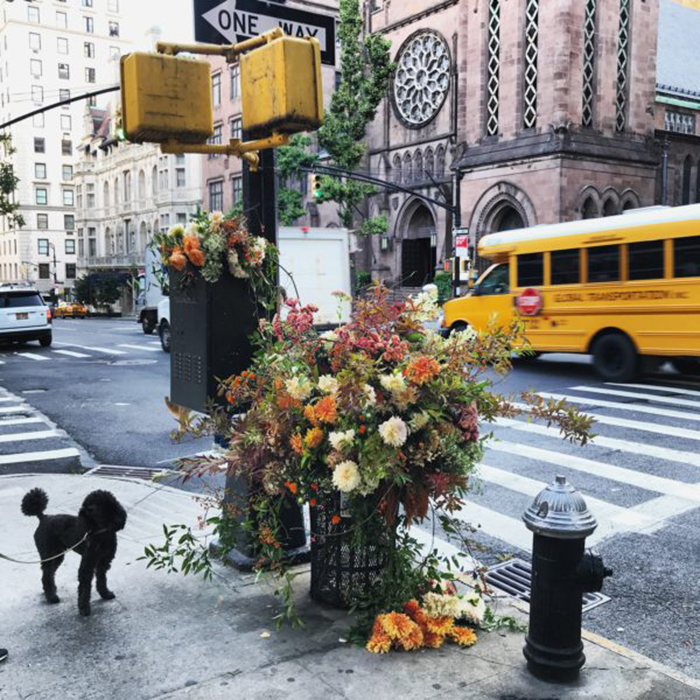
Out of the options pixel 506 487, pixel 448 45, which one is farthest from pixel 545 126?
pixel 506 487

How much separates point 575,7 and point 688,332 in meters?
23.4

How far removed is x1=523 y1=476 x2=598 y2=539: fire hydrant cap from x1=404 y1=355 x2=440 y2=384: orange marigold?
2.70 feet

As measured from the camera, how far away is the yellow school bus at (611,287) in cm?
1391

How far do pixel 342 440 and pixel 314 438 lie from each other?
0.17 m

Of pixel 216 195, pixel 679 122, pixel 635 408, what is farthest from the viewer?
pixel 216 195

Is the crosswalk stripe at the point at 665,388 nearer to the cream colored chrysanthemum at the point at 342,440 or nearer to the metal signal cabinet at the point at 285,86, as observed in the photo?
the metal signal cabinet at the point at 285,86

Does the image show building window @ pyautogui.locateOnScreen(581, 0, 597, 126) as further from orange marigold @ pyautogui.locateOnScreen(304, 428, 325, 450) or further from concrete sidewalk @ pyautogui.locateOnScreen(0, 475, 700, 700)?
orange marigold @ pyautogui.locateOnScreen(304, 428, 325, 450)

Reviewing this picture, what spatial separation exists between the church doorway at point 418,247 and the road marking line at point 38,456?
108ft

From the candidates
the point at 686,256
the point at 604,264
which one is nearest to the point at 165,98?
the point at 686,256

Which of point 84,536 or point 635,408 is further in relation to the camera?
point 635,408

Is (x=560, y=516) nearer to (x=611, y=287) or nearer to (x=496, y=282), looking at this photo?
(x=611, y=287)

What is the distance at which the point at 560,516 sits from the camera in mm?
3646

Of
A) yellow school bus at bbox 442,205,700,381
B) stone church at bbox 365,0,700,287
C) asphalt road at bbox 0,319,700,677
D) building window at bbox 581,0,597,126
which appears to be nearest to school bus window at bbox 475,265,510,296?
yellow school bus at bbox 442,205,700,381

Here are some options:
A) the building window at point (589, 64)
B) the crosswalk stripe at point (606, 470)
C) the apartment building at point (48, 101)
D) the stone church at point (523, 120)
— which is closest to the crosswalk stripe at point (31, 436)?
the crosswalk stripe at point (606, 470)
